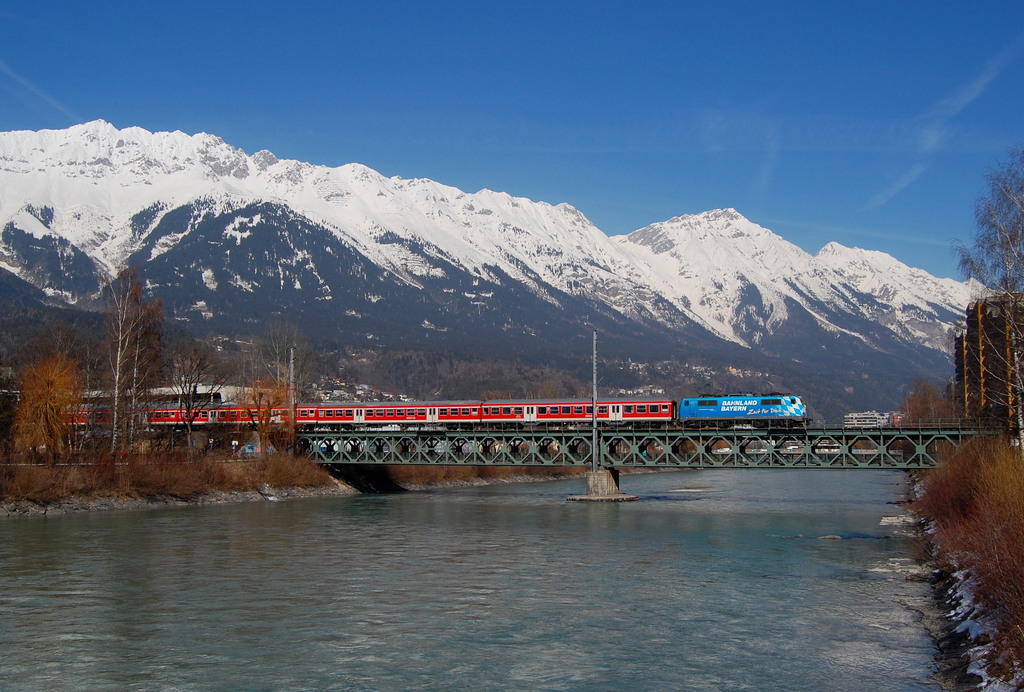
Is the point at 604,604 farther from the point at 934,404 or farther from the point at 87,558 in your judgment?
the point at 934,404

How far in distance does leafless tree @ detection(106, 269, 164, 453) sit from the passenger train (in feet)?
8.93

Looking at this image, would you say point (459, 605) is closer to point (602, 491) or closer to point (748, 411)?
point (602, 491)

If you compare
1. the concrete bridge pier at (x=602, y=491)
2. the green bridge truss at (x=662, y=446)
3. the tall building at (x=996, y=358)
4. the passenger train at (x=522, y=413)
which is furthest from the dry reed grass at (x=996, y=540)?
the passenger train at (x=522, y=413)

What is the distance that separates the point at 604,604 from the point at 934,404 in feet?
398

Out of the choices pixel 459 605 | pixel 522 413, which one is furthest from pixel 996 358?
pixel 459 605

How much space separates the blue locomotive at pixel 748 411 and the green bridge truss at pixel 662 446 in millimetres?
1903

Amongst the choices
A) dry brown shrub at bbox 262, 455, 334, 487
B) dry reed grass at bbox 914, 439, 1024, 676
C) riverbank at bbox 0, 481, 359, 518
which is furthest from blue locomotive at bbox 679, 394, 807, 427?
dry reed grass at bbox 914, 439, 1024, 676

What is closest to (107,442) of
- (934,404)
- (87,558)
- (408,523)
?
(408,523)

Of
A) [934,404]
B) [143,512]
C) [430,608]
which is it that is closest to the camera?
[430,608]

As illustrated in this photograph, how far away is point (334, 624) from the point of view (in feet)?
104

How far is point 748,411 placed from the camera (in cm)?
8688

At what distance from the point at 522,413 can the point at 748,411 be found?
67.0ft

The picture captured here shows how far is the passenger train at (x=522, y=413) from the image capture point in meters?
86.5

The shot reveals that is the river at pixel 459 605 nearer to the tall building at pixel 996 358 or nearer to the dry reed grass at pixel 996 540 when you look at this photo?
the dry reed grass at pixel 996 540
